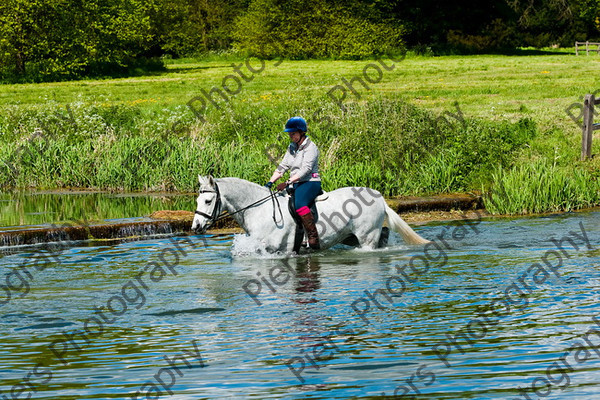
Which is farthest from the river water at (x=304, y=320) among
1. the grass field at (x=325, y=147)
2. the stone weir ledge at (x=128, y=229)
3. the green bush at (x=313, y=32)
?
the green bush at (x=313, y=32)

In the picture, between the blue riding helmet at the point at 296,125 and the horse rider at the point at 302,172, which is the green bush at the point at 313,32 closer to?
the horse rider at the point at 302,172

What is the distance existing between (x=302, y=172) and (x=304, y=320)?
3682 mm

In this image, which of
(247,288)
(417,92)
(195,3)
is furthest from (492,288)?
(195,3)

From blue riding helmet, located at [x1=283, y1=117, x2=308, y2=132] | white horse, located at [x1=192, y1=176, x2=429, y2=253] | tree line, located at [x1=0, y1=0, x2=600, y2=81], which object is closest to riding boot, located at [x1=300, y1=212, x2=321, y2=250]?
white horse, located at [x1=192, y1=176, x2=429, y2=253]

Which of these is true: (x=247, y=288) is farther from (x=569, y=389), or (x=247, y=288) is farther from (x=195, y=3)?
(x=195, y=3)

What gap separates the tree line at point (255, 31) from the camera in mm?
53500

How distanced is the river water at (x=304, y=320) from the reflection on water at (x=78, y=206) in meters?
2.37

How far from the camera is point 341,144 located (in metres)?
20.1

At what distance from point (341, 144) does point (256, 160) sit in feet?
6.57

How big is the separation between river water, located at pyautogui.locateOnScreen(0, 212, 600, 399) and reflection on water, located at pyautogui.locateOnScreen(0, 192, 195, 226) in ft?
7.77

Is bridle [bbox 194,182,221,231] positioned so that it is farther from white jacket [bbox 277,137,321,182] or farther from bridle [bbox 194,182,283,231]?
white jacket [bbox 277,137,321,182]

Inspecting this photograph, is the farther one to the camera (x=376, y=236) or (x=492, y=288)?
(x=376, y=236)

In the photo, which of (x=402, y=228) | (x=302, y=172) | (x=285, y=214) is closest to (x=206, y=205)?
(x=285, y=214)

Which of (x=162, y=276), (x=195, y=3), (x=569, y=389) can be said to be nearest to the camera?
(x=569, y=389)
